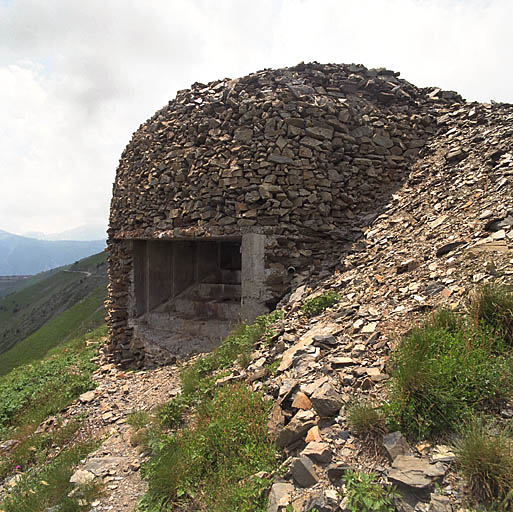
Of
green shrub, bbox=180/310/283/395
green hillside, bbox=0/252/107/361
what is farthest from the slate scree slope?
green hillside, bbox=0/252/107/361

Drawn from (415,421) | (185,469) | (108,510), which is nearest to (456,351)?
(415,421)

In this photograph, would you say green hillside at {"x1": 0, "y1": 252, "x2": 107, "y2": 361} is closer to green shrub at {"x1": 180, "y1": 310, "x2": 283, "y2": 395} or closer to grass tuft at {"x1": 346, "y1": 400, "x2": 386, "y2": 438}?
green shrub at {"x1": 180, "y1": 310, "x2": 283, "y2": 395}

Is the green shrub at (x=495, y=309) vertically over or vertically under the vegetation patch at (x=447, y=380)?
over

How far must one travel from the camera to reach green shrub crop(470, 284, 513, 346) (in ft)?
9.07

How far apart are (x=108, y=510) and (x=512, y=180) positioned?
6586 mm

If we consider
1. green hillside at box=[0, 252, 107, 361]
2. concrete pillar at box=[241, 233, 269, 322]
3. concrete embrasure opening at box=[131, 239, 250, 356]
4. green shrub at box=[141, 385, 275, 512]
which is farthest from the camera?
green hillside at box=[0, 252, 107, 361]

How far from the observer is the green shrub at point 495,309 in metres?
2.77

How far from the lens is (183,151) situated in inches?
295

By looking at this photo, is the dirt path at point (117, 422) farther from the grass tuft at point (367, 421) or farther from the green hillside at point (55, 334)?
the green hillside at point (55, 334)

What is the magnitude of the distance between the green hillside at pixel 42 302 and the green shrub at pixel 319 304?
25.3 metres

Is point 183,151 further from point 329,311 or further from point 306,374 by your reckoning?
point 306,374

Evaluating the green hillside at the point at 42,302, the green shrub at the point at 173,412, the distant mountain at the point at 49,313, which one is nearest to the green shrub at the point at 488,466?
the green shrub at the point at 173,412

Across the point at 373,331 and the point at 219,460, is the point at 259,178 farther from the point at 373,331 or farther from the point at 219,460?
the point at 219,460

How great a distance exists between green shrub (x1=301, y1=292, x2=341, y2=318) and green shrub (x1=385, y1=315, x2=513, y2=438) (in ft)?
6.66
